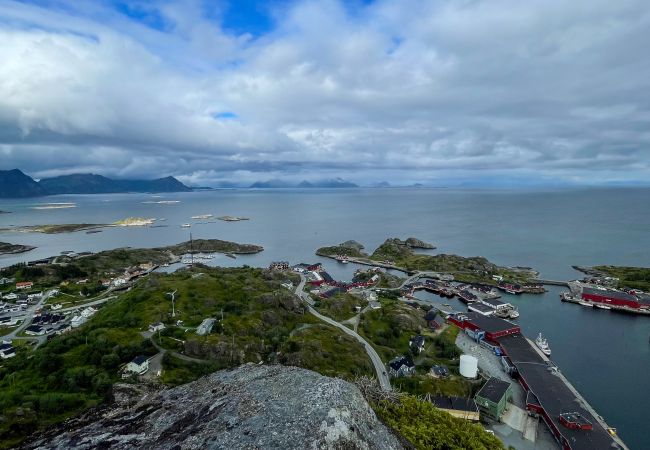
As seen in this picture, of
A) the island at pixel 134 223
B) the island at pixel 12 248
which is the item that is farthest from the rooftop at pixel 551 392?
the island at pixel 134 223

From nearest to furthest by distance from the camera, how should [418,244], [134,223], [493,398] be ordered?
[493,398] → [418,244] → [134,223]

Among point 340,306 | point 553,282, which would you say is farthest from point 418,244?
point 340,306

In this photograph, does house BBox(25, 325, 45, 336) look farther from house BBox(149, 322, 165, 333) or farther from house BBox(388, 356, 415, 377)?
house BBox(388, 356, 415, 377)

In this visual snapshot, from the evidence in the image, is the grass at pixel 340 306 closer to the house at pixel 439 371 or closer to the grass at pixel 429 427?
the house at pixel 439 371

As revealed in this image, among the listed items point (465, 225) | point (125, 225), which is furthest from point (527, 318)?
point (125, 225)

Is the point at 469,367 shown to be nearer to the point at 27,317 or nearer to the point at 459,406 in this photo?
the point at 459,406
